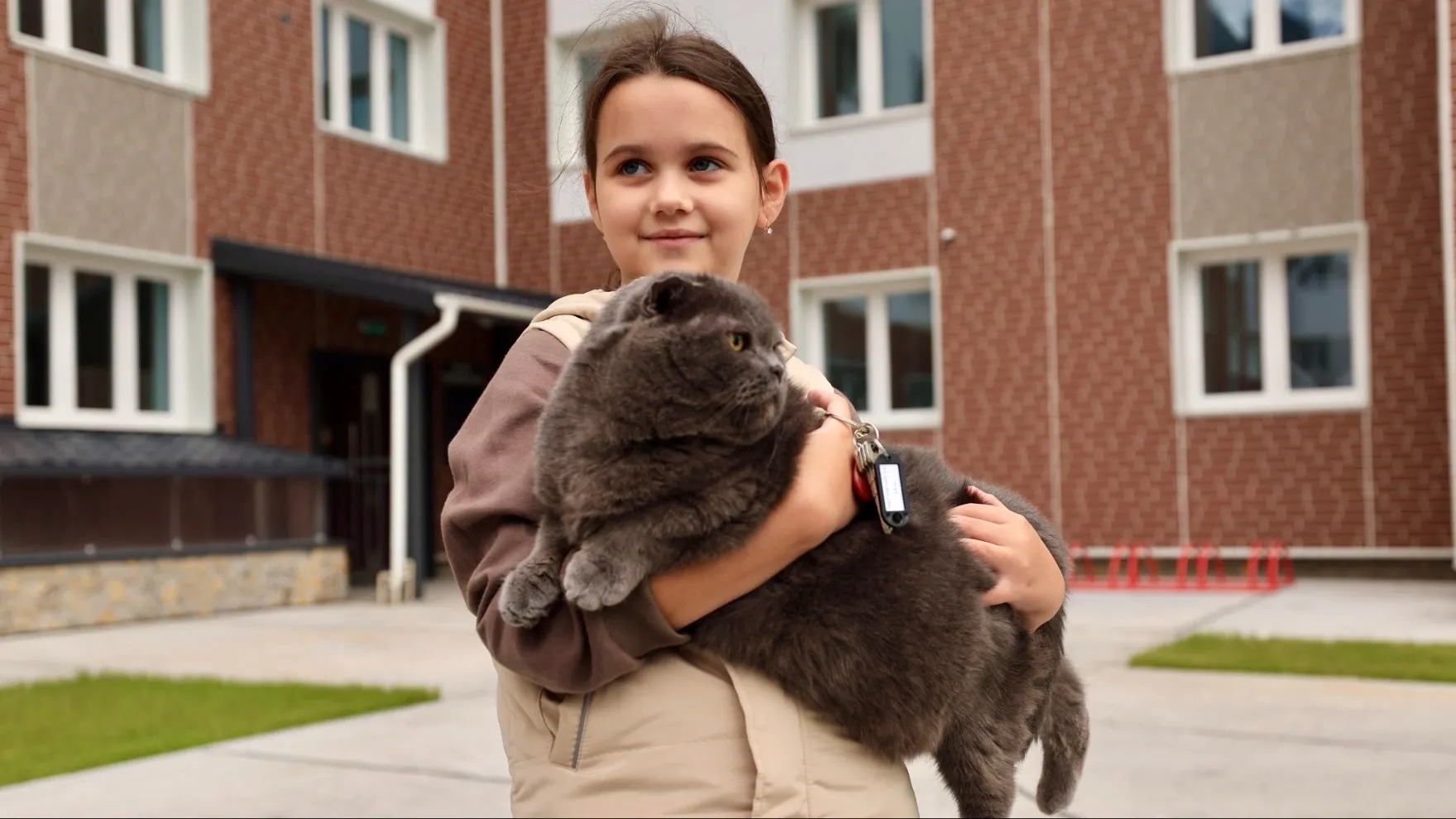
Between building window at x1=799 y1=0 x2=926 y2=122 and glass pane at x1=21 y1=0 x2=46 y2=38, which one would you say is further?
building window at x1=799 y1=0 x2=926 y2=122

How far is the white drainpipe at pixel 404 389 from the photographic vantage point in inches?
324

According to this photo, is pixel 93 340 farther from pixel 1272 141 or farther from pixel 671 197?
pixel 671 197

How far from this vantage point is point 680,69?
4.11ft

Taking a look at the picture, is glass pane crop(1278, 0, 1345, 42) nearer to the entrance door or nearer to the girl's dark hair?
the entrance door

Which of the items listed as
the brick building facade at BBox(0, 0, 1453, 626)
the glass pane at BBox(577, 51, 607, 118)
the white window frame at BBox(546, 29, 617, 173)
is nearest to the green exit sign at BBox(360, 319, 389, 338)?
the brick building facade at BBox(0, 0, 1453, 626)

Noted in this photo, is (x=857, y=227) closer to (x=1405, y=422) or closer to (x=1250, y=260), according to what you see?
(x=1250, y=260)

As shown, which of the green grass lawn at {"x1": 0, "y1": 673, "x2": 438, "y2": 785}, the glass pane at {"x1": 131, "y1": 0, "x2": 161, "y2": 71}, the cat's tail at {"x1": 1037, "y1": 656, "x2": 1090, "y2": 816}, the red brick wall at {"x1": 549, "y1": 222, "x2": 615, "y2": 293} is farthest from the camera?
the glass pane at {"x1": 131, "y1": 0, "x2": 161, "y2": 71}

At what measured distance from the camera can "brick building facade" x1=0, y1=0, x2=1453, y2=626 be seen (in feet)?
25.1

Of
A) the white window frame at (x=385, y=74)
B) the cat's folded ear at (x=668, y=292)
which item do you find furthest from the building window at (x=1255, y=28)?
the cat's folded ear at (x=668, y=292)

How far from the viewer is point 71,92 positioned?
7324mm

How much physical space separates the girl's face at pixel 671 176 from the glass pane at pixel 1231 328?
26.2ft

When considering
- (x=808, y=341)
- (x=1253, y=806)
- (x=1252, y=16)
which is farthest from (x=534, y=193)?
(x=808, y=341)

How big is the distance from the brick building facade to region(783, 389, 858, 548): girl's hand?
6.19 metres

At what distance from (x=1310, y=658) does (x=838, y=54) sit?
179 inches
